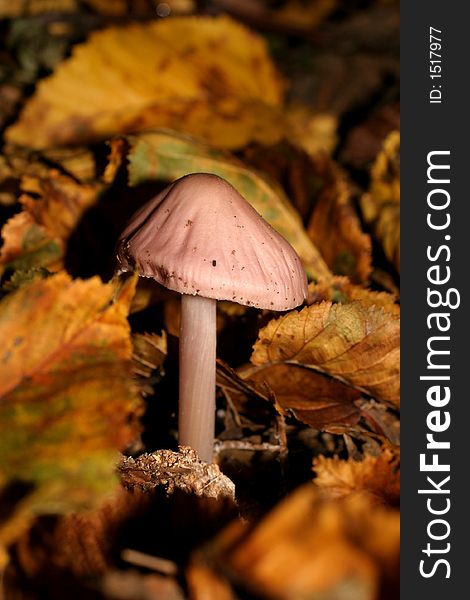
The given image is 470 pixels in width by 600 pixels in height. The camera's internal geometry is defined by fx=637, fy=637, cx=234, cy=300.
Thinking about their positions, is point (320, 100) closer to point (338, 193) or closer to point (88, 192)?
point (338, 193)

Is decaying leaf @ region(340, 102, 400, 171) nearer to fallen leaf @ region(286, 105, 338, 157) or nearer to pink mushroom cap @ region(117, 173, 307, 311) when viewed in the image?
fallen leaf @ region(286, 105, 338, 157)

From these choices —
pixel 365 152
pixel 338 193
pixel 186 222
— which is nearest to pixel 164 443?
pixel 186 222

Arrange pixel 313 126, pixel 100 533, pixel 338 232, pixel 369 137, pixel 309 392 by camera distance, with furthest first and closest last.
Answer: pixel 313 126
pixel 369 137
pixel 338 232
pixel 309 392
pixel 100 533

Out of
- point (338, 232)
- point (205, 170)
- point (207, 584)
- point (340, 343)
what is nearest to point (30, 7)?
point (205, 170)

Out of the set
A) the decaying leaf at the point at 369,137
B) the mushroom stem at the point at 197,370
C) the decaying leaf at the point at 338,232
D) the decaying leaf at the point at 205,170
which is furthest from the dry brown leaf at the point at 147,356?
the decaying leaf at the point at 369,137

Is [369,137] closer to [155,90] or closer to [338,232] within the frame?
[155,90]

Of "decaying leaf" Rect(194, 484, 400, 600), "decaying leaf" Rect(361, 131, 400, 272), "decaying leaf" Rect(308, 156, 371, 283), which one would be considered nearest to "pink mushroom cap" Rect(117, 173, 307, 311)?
"decaying leaf" Rect(194, 484, 400, 600)

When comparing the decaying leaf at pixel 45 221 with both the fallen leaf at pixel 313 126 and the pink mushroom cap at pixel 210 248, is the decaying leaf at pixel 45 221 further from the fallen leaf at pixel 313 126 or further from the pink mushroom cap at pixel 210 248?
the fallen leaf at pixel 313 126
